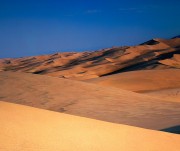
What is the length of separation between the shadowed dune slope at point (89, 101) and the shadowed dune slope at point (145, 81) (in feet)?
19.9

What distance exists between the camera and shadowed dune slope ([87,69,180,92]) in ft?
62.5

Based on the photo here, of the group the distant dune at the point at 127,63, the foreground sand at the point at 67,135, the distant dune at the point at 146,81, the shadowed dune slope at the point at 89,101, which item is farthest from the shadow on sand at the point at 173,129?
the distant dune at the point at 127,63

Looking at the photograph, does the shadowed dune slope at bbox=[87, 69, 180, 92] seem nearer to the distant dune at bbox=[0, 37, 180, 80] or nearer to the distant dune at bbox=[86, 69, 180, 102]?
the distant dune at bbox=[86, 69, 180, 102]

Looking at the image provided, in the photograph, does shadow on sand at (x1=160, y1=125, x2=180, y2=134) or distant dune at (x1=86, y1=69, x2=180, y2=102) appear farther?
distant dune at (x1=86, y1=69, x2=180, y2=102)

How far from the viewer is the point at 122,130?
16.9 feet

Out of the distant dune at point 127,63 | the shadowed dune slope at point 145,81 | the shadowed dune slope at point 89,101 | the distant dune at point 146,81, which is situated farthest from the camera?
the distant dune at point 127,63

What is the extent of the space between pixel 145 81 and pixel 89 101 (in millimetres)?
9633

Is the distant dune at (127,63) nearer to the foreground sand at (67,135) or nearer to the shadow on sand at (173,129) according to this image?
the shadow on sand at (173,129)

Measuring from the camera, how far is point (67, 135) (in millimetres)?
4359

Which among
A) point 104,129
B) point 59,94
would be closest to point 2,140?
point 104,129

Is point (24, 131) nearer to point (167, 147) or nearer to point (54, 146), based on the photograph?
point (54, 146)

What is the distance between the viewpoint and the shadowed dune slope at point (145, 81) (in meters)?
19.0

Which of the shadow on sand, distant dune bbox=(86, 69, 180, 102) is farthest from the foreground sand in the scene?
distant dune bbox=(86, 69, 180, 102)

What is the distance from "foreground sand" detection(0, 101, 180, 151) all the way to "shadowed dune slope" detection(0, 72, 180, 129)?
10.3 feet
